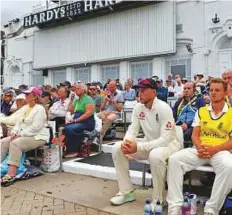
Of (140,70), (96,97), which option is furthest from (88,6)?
(96,97)

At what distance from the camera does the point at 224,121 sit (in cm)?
372

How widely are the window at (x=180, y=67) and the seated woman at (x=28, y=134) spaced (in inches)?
416

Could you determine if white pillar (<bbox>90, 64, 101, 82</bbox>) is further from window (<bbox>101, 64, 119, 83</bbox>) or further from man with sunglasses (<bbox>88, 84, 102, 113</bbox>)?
man with sunglasses (<bbox>88, 84, 102, 113</bbox>)

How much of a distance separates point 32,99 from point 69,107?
3.86 ft

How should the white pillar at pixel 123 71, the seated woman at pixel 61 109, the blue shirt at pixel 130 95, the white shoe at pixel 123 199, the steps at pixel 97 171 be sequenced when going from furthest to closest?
the white pillar at pixel 123 71 → the blue shirt at pixel 130 95 → the seated woman at pixel 61 109 → the steps at pixel 97 171 → the white shoe at pixel 123 199

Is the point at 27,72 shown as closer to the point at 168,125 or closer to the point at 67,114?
the point at 67,114

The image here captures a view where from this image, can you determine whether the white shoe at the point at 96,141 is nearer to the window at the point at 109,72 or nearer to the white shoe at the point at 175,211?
the white shoe at the point at 175,211

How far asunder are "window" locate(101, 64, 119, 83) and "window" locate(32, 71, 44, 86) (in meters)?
5.33

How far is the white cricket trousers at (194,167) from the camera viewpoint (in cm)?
337

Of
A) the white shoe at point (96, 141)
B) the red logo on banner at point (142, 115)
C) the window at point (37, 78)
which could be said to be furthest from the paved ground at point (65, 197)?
the window at point (37, 78)

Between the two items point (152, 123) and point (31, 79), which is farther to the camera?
point (31, 79)

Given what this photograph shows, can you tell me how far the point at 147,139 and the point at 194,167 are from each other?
0.73 m

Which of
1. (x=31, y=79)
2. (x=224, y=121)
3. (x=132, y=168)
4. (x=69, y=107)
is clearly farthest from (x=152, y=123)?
(x=31, y=79)

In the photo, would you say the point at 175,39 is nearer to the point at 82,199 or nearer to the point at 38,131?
the point at 38,131
